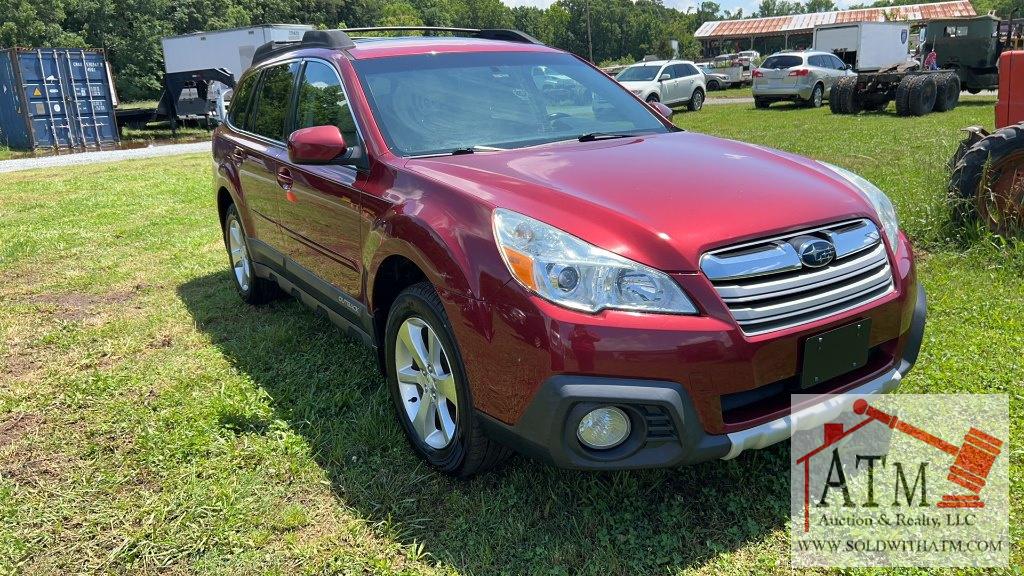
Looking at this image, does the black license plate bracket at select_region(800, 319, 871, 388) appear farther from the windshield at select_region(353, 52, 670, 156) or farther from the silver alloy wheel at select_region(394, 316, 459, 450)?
the windshield at select_region(353, 52, 670, 156)

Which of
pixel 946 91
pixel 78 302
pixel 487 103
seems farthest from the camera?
pixel 946 91

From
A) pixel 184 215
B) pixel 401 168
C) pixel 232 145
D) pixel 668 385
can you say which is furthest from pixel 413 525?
pixel 184 215

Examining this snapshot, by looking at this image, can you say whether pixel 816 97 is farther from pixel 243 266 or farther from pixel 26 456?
pixel 26 456

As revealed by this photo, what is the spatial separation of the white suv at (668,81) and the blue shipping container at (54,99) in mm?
13558

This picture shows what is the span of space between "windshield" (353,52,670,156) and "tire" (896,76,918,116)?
1514cm

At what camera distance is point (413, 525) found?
2791mm

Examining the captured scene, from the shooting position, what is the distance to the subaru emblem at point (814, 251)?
2518 millimetres

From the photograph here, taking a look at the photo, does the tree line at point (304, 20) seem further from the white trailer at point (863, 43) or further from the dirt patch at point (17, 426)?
the dirt patch at point (17, 426)

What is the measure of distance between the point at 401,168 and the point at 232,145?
240cm

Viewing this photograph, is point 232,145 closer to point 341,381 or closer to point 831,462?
point 341,381

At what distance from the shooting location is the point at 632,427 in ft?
8.05

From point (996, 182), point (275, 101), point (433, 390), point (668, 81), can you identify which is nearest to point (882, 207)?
point (433, 390)

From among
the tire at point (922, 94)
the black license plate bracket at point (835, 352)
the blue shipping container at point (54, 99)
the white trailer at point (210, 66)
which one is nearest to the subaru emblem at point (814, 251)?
the black license plate bracket at point (835, 352)

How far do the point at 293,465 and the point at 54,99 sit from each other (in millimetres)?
18450
